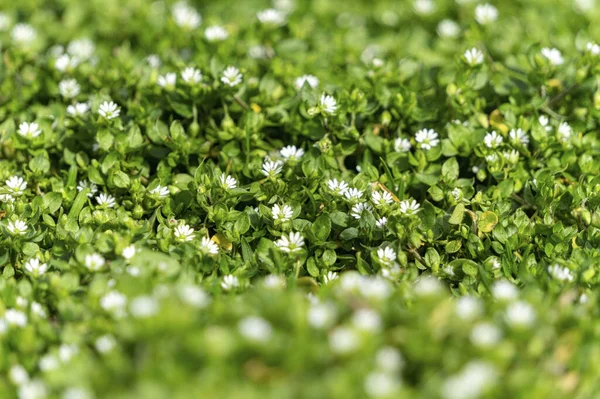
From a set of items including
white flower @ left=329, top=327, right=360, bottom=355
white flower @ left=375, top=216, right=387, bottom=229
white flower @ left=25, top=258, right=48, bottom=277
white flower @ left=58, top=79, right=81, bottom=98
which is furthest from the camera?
white flower @ left=58, top=79, right=81, bottom=98

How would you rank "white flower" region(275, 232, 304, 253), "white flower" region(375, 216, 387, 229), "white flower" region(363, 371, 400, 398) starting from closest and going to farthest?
"white flower" region(363, 371, 400, 398) → "white flower" region(275, 232, 304, 253) → "white flower" region(375, 216, 387, 229)

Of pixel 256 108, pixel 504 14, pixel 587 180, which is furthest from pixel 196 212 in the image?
pixel 504 14

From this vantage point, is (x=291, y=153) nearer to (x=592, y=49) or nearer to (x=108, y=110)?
(x=108, y=110)

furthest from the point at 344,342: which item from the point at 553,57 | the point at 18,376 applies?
the point at 553,57

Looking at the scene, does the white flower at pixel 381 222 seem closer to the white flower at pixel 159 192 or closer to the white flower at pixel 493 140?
the white flower at pixel 493 140

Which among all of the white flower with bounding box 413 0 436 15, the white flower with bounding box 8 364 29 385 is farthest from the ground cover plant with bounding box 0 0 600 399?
the white flower with bounding box 413 0 436 15

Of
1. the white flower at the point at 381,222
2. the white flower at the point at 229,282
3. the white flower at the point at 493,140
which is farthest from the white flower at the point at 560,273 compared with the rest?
the white flower at the point at 229,282

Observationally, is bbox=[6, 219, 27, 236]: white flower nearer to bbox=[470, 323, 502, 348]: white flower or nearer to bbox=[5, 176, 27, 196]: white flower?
bbox=[5, 176, 27, 196]: white flower
